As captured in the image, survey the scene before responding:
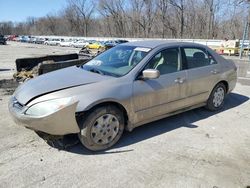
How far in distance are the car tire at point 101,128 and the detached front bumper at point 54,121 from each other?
6.6 inches

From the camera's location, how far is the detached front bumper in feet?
11.3

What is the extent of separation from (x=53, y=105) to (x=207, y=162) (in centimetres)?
223

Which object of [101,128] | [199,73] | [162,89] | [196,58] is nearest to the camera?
[101,128]

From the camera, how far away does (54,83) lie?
3867 mm

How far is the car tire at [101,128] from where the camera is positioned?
369 centimetres

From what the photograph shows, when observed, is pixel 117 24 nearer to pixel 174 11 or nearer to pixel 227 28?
pixel 174 11

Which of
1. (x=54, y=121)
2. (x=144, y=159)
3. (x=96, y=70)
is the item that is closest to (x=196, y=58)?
(x=96, y=70)

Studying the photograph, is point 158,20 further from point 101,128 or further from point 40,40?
point 101,128

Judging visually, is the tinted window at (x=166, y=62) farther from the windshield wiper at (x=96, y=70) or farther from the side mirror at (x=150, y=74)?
the windshield wiper at (x=96, y=70)

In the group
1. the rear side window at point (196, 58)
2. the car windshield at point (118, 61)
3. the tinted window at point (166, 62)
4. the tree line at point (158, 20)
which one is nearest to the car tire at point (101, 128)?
the car windshield at point (118, 61)

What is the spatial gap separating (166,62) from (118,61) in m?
0.84

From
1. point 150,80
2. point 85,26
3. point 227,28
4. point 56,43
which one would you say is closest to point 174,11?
point 227,28

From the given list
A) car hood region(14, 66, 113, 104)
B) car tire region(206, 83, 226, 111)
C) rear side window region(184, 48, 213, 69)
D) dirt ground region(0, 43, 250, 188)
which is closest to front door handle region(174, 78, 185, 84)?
rear side window region(184, 48, 213, 69)

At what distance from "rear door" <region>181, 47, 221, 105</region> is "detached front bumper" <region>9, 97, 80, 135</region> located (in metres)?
2.35
